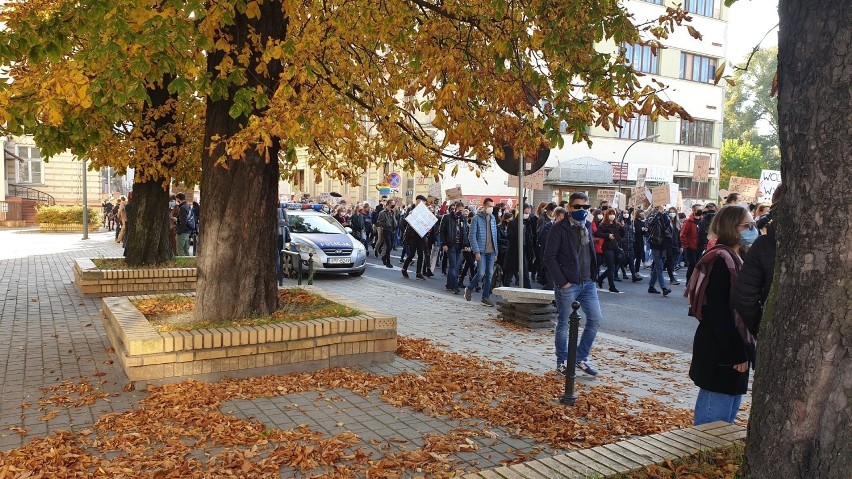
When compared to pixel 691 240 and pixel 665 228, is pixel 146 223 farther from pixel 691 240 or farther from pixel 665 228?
pixel 691 240

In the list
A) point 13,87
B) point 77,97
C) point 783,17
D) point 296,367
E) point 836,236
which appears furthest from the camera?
point 13,87

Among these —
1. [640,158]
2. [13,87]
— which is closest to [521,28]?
[13,87]

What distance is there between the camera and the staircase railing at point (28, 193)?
4359 cm

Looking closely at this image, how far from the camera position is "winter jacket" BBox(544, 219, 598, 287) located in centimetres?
682

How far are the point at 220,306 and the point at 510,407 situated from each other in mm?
3063

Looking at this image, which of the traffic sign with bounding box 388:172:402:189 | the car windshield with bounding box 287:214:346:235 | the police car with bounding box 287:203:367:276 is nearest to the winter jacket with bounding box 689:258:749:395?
the traffic sign with bounding box 388:172:402:189

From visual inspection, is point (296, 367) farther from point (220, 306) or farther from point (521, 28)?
point (521, 28)

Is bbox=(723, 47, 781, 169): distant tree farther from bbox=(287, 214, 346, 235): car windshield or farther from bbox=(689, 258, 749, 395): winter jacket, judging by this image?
bbox=(689, 258, 749, 395): winter jacket

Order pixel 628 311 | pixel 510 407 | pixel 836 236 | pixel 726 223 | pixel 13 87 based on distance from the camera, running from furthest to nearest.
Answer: pixel 628 311 → pixel 13 87 → pixel 510 407 → pixel 726 223 → pixel 836 236

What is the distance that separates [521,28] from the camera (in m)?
6.49

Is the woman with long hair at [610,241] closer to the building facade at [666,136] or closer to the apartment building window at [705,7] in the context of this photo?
the building facade at [666,136]

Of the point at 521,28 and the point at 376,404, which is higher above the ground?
the point at 521,28

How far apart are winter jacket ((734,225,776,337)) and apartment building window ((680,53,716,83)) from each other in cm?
4479

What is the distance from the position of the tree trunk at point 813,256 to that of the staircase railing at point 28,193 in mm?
48225
